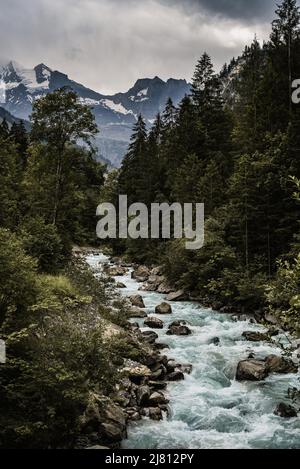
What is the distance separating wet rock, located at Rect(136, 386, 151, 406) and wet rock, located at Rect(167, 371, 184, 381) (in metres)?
1.87

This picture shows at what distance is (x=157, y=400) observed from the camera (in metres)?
12.3

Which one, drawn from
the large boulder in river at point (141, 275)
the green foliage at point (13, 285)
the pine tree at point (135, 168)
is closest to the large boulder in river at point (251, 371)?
the green foliage at point (13, 285)

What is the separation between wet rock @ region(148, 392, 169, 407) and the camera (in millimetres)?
12195

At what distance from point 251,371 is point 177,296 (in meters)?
13.4

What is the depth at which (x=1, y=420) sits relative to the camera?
343 inches

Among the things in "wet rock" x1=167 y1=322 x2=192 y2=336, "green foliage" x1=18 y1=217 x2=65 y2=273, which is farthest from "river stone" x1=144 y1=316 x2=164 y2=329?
"green foliage" x1=18 y1=217 x2=65 y2=273

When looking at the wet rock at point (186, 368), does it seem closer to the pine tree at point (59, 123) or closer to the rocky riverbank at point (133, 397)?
the rocky riverbank at point (133, 397)

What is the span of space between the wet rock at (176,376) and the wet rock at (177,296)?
1309 cm

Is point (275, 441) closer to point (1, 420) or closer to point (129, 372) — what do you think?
point (129, 372)

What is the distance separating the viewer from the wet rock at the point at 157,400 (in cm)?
1220

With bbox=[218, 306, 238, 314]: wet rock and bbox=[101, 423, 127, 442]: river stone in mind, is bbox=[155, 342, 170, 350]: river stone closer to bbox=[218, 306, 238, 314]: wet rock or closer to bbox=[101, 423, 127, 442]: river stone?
bbox=[101, 423, 127, 442]: river stone

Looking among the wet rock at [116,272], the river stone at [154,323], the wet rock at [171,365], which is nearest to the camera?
the wet rock at [171,365]
